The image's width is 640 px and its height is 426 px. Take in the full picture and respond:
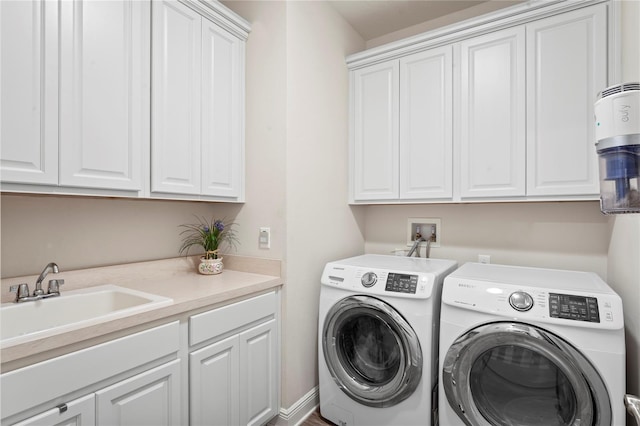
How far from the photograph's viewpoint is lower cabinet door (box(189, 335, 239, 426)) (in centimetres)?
143

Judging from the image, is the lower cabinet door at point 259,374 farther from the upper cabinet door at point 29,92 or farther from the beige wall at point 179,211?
the upper cabinet door at point 29,92

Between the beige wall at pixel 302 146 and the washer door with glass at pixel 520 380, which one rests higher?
the beige wall at pixel 302 146

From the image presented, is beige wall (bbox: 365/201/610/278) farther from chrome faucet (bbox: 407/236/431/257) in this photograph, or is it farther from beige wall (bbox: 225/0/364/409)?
beige wall (bbox: 225/0/364/409)

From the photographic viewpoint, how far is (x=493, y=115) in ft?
6.38

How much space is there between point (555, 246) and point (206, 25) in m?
2.41

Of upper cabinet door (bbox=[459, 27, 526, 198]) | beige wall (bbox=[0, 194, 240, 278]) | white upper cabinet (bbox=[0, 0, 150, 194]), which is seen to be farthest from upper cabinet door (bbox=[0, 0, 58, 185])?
upper cabinet door (bbox=[459, 27, 526, 198])

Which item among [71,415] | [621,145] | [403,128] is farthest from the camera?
[403,128]

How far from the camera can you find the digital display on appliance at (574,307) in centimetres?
130

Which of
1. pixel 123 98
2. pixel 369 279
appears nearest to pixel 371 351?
pixel 369 279

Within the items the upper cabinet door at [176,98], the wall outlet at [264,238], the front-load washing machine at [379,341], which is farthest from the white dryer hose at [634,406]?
the upper cabinet door at [176,98]

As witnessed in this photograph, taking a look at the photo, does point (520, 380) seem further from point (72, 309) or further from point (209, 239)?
point (72, 309)

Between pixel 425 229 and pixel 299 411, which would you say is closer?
pixel 299 411

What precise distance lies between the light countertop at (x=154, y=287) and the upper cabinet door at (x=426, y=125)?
3.53 ft

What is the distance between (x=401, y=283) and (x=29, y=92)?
1766mm
